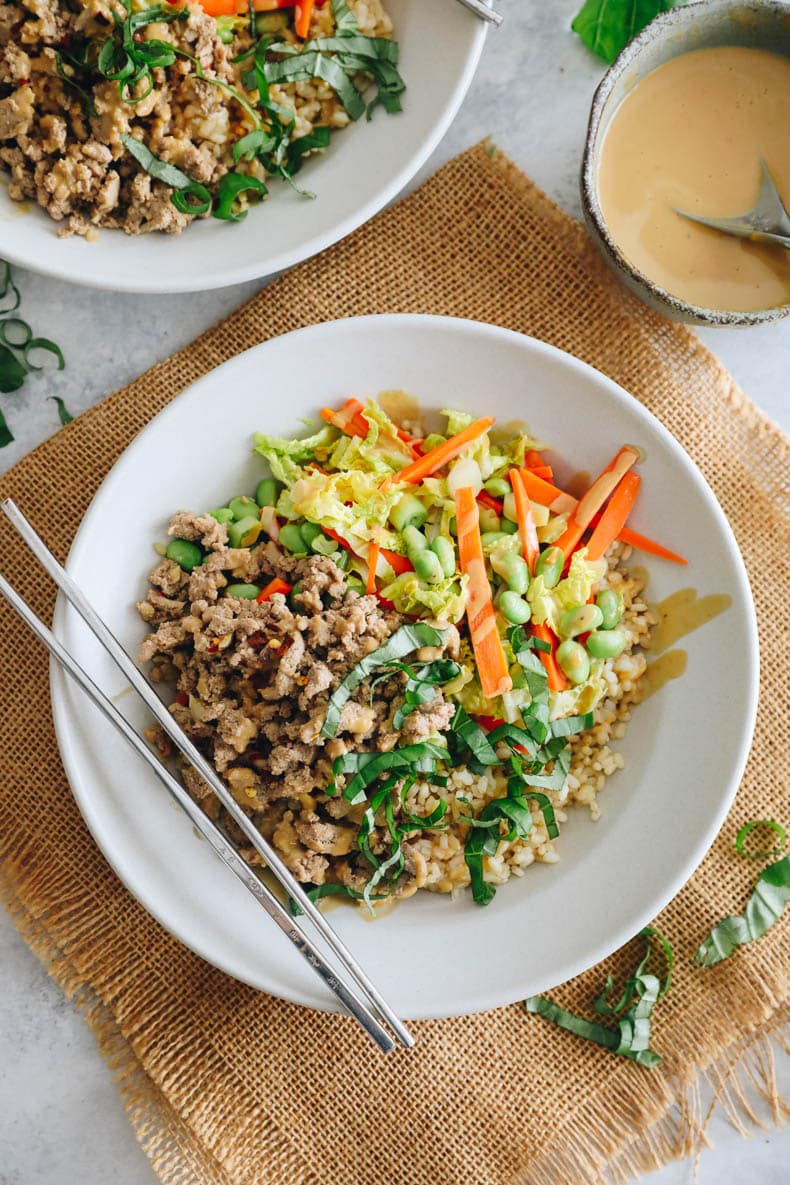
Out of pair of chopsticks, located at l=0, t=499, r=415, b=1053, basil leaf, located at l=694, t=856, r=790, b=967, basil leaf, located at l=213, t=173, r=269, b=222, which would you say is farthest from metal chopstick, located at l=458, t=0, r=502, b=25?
basil leaf, located at l=694, t=856, r=790, b=967

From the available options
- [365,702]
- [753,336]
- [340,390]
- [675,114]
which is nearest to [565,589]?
[365,702]

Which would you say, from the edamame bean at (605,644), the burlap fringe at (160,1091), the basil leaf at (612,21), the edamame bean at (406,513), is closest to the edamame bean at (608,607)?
the edamame bean at (605,644)

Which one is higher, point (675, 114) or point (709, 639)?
point (675, 114)

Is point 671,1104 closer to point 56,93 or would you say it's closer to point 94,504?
point 94,504

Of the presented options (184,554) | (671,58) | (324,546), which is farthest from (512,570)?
(671,58)

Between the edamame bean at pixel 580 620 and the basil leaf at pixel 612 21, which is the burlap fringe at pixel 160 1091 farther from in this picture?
the basil leaf at pixel 612 21
